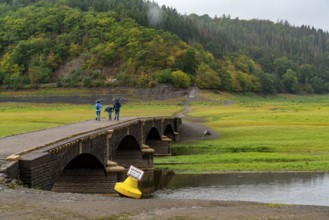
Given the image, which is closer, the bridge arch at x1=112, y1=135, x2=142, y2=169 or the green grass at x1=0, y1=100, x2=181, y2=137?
the bridge arch at x1=112, y1=135, x2=142, y2=169

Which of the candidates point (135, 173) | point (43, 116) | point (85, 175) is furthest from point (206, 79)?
point (135, 173)

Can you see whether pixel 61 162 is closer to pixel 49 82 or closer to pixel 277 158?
pixel 277 158

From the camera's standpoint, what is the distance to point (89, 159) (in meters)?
31.5

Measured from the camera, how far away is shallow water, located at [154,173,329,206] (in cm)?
3068

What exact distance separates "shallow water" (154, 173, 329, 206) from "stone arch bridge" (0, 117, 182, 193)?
270cm

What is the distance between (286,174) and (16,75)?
161232 mm

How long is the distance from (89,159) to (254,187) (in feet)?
34.5

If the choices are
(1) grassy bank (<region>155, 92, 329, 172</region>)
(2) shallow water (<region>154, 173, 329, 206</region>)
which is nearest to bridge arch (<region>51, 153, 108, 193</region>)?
(2) shallow water (<region>154, 173, 329, 206</region>)

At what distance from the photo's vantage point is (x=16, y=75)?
188250 millimetres

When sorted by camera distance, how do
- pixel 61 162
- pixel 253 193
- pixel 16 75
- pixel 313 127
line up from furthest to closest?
pixel 16 75 < pixel 313 127 < pixel 253 193 < pixel 61 162

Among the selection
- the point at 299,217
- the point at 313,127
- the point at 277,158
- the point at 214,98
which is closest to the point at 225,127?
the point at 313,127

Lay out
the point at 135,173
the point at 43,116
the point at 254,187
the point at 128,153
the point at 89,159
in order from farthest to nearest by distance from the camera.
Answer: the point at 43,116, the point at 128,153, the point at 254,187, the point at 89,159, the point at 135,173

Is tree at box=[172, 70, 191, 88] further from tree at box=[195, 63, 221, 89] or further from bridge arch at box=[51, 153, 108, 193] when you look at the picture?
bridge arch at box=[51, 153, 108, 193]

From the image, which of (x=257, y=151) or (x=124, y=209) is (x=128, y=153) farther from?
(x=124, y=209)
